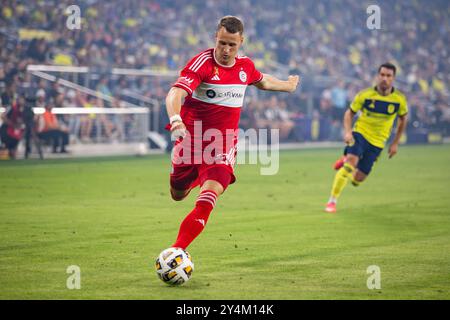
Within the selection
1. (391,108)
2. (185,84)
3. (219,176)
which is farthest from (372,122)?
(185,84)

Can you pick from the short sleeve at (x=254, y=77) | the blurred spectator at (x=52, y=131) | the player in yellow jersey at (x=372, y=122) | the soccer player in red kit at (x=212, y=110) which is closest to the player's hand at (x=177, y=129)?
the soccer player in red kit at (x=212, y=110)

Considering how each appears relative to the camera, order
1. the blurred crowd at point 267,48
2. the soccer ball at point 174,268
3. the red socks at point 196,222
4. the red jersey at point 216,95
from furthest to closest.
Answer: the blurred crowd at point 267,48, the red jersey at point 216,95, the red socks at point 196,222, the soccer ball at point 174,268

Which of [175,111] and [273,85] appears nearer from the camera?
[175,111]

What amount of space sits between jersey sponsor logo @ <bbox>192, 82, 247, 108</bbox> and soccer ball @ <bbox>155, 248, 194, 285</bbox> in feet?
6.07

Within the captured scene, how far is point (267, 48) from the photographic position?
40.1m

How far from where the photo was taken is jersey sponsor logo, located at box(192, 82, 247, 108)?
8.66 meters

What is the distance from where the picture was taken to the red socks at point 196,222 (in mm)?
7883

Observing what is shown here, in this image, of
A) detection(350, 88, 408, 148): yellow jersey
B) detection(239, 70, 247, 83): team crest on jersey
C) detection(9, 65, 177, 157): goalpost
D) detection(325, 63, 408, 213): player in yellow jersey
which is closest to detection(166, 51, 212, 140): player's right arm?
detection(239, 70, 247, 83): team crest on jersey

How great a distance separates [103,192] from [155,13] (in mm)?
21657

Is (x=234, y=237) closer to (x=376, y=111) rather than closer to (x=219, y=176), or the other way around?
(x=219, y=176)

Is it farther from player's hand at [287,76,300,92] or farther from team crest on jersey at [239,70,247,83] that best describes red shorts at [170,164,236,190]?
player's hand at [287,76,300,92]

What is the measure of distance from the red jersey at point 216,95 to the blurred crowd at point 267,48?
50.0 feet

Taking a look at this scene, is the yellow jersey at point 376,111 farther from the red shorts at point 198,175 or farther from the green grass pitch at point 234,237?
the red shorts at point 198,175

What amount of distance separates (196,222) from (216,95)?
57.1 inches
